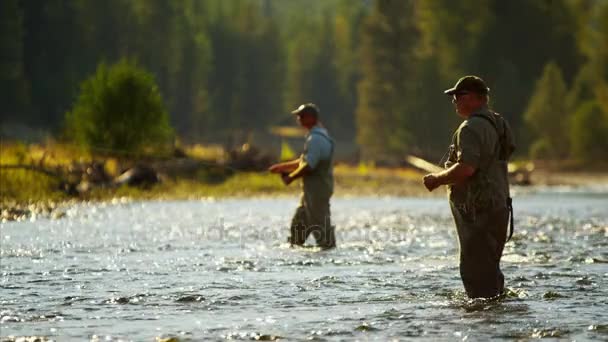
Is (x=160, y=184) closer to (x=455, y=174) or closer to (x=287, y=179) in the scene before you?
(x=287, y=179)

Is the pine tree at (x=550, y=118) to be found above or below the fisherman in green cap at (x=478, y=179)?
above

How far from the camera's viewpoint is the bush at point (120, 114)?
115 ft

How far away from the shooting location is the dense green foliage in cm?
7825

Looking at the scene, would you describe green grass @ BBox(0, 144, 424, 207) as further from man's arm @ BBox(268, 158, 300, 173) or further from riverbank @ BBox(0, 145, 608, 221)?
man's arm @ BBox(268, 158, 300, 173)

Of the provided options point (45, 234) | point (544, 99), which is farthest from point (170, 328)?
point (544, 99)

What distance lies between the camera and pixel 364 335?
8859mm

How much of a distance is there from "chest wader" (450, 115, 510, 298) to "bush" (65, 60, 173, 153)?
2534 cm

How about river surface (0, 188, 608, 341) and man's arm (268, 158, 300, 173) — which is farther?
man's arm (268, 158, 300, 173)

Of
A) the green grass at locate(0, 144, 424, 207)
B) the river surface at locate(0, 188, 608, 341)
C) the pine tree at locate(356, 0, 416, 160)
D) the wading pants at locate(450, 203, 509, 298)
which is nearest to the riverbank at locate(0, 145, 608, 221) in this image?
the green grass at locate(0, 144, 424, 207)

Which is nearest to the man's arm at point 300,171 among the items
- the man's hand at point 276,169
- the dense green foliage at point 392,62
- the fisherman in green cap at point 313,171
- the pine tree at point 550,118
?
the fisherman in green cap at point 313,171

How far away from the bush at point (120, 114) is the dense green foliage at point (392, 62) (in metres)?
35.4

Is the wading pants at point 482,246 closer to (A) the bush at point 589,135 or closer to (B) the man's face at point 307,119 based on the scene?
(B) the man's face at point 307,119

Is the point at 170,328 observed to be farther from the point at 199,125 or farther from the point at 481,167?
the point at 199,125

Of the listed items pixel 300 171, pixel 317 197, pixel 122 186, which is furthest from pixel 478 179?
pixel 122 186
